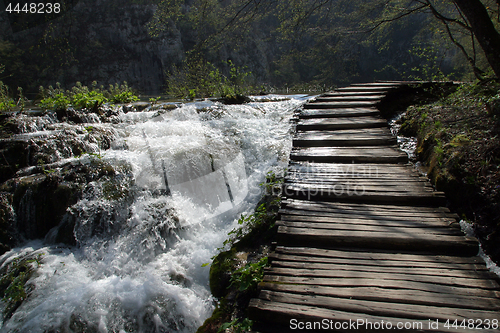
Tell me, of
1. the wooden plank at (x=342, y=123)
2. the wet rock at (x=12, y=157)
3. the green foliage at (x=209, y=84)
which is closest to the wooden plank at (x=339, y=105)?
the wooden plank at (x=342, y=123)

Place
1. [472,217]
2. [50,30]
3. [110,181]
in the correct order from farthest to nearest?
[110,181]
[50,30]
[472,217]

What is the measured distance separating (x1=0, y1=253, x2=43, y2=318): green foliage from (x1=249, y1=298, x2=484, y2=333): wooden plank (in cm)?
327

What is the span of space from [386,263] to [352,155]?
1.93 metres

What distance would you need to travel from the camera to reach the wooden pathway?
1.59m

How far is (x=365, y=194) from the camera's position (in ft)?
9.22

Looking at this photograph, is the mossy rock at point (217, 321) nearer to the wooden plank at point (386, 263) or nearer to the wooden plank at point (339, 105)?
the wooden plank at point (386, 263)

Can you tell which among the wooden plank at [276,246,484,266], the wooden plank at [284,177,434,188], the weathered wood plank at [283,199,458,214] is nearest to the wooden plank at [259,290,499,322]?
the wooden plank at [276,246,484,266]

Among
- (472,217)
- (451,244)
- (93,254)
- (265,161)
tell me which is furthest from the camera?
(265,161)

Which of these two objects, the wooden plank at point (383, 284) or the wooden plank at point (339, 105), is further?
the wooden plank at point (339, 105)

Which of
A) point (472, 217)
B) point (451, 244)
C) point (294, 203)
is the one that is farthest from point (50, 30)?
point (472, 217)

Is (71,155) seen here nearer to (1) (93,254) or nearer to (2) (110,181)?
(2) (110,181)

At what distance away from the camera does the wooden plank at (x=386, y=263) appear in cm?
190

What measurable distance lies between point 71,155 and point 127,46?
2747 centimetres

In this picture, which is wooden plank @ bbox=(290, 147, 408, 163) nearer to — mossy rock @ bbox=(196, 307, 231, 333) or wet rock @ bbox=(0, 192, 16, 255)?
mossy rock @ bbox=(196, 307, 231, 333)
